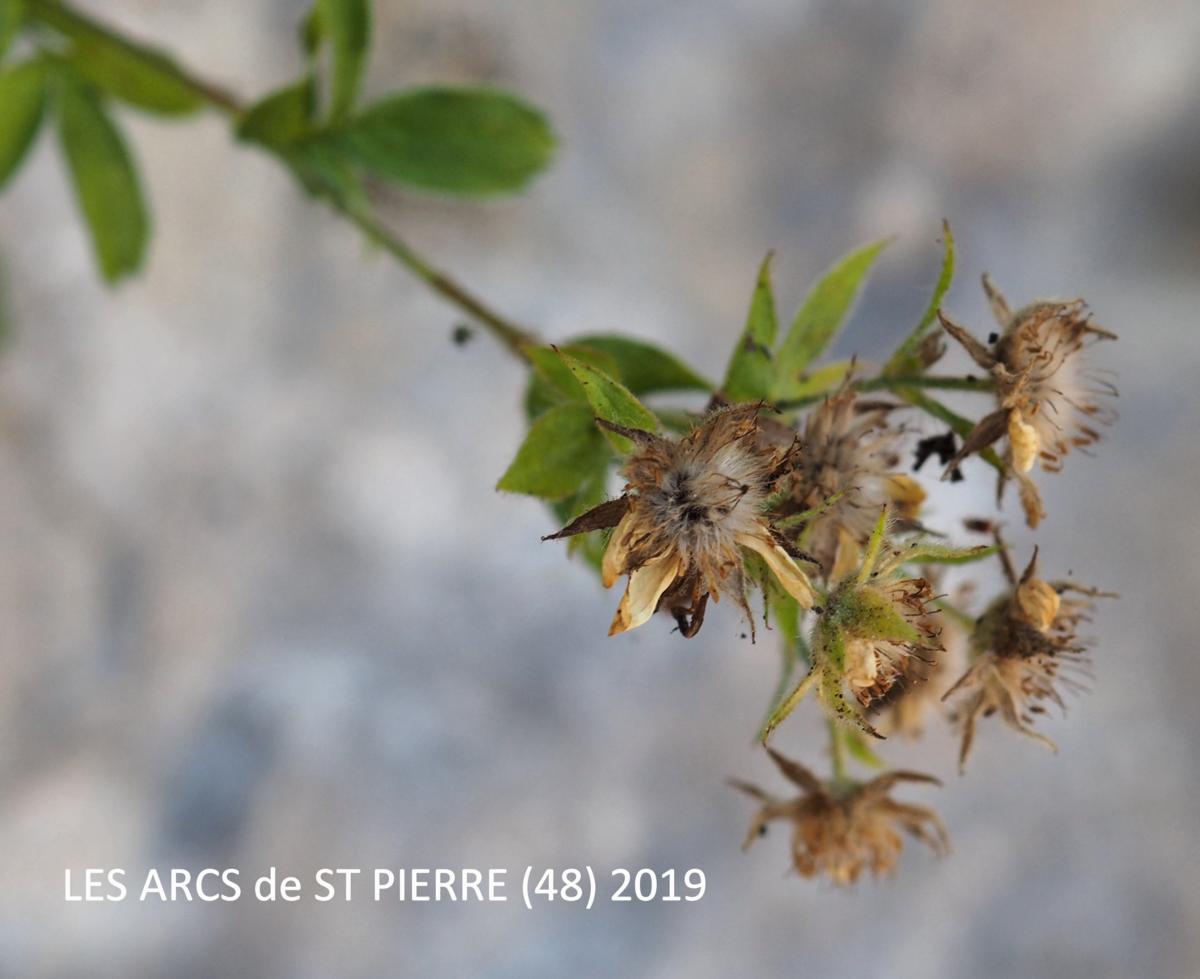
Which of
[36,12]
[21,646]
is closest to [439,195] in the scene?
[36,12]

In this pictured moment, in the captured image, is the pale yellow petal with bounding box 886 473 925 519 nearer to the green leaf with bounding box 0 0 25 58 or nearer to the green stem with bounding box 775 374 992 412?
the green stem with bounding box 775 374 992 412

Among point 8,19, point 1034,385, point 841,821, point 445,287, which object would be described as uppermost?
point 8,19

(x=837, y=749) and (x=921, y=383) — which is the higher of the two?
(x=921, y=383)

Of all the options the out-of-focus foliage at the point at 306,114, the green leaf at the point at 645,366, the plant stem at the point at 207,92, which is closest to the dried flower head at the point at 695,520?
the green leaf at the point at 645,366

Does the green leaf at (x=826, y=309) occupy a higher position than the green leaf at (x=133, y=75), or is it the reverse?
the green leaf at (x=133, y=75)

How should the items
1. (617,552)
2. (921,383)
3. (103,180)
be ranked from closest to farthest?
(617,552)
(921,383)
(103,180)

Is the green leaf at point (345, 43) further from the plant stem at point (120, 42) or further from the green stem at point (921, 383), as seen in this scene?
the green stem at point (921, 383)

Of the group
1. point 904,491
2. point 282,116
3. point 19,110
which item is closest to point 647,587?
point 904,491

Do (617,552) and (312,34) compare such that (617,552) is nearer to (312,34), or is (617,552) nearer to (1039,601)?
(1039,601)
